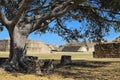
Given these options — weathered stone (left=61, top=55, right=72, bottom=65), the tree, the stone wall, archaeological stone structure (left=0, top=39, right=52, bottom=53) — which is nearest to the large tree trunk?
the tree

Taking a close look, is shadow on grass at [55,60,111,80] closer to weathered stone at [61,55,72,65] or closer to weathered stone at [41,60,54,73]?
weathered stone at [41,60,54,73]

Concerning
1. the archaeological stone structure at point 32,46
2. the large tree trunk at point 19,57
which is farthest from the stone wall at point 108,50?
the archaeological stone structure at point 32,46

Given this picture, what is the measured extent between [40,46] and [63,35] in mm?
69538

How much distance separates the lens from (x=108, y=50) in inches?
1423

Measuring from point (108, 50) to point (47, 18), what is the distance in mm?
20771

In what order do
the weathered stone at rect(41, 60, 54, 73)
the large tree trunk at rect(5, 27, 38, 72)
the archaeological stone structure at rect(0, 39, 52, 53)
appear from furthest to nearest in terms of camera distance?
the archaeological stone structure at rect(0, 39, 52, 53)
the weathered stone at rect(41, 60, 54, 73)
the large tree trunk at rect(5, 27, 38, 72)

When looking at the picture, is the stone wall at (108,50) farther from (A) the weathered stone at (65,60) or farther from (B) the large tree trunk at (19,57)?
(B) the large tree trunk at (19,57)

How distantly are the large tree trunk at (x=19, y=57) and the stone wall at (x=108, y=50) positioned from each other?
19.9m

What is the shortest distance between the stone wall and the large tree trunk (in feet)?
65.4

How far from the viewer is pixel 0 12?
1495cm

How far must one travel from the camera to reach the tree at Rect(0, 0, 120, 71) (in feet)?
52.1

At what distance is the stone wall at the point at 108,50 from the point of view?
116 ft

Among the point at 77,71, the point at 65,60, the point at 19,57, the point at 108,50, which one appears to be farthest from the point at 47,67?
the point at 108,50

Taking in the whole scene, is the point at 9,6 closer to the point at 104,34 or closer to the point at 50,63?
the point at 50,63
